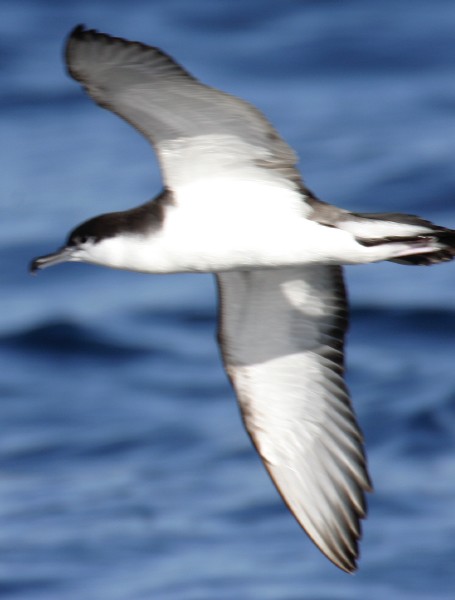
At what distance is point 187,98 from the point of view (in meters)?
8.82

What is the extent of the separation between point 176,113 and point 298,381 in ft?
7.69

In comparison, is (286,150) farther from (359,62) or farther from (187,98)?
(359,62)

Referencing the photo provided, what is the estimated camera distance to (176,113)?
29.3 feet

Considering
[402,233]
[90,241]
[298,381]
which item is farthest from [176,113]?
[298,381]

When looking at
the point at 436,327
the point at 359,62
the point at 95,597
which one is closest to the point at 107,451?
the point at 95,597

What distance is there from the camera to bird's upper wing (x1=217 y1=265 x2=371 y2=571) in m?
10.4

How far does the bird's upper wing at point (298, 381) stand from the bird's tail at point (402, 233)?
1243 millimetres

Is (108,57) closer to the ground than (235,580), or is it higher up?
higher up

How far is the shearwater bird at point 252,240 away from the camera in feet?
29.0

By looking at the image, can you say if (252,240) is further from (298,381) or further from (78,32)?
(298,381)

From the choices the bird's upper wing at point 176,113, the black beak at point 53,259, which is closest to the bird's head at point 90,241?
the black beak at point 53,259

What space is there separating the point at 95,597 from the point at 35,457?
2025 millimetres

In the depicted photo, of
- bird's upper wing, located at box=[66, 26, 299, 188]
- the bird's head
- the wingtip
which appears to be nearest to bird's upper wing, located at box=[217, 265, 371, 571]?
the bird's head

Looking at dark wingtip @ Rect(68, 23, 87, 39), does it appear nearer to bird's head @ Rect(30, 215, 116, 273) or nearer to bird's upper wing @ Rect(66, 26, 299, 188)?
bird's upper wing @ Rect(66, 26, 299, 188)
